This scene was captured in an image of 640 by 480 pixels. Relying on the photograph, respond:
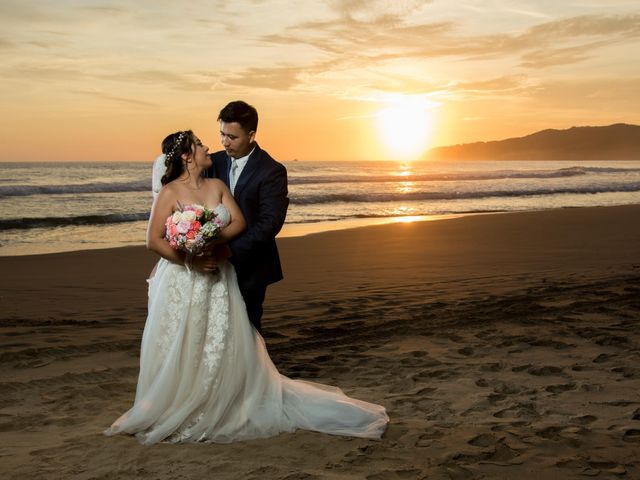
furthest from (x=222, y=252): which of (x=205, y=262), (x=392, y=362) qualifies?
(x=392, y=362)

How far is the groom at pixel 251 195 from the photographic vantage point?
4.62 metres

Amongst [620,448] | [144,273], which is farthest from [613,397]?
[144,273]

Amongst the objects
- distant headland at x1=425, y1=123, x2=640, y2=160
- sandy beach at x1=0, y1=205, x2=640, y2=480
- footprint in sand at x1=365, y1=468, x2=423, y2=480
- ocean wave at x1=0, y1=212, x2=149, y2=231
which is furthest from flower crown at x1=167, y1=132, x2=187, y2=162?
distant headland at x1=425, y1=123, x2=640, y2=160

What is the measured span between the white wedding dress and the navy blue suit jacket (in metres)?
0.13

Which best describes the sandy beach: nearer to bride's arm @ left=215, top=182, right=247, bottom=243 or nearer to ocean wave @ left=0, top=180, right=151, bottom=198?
bride's arm @ left=215, top=182, right=247, bottom=243

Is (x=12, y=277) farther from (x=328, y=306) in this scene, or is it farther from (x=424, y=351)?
(x=424, y=351)

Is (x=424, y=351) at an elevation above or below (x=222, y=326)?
below

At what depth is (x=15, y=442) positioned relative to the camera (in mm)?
4586

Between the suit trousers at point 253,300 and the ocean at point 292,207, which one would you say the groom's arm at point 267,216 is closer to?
the suit trousers at point 253,300

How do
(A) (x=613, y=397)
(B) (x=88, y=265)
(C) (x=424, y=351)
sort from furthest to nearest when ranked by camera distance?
(B) (x=88, y=265) < (C) (x=424, y=351) < (A) (x=613, y=397)

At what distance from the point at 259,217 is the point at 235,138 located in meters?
0.54

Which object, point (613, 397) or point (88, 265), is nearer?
point (613, 397)

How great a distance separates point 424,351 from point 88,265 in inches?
286

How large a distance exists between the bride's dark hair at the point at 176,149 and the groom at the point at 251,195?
25 centimetres
